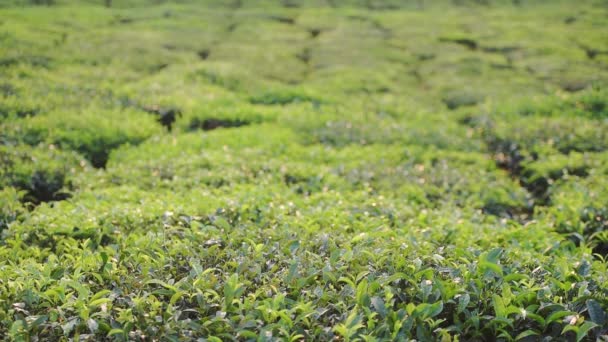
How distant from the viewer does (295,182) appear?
875 cm

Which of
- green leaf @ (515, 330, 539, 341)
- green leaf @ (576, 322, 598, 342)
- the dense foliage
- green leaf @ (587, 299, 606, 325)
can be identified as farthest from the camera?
the dense foliage

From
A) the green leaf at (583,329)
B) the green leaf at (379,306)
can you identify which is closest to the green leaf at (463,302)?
the green leaf at (379,306)

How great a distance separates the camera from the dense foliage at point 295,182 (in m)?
4.15

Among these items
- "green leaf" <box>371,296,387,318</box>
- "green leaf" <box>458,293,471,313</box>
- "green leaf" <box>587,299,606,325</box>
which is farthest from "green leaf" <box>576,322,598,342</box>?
"green leaf" <box>371,296,387,318</box>

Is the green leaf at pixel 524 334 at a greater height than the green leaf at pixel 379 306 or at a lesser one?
lesser

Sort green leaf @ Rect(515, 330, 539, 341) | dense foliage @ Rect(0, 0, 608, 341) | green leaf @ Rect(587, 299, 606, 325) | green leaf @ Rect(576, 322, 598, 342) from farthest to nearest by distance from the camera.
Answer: dense foliage @ Rect(0, 0, 608, 341) < green leaf @ Rect(587, 299, 606, 325) < green leaf @ Rect(515, 330, 539, 341) < green leaf @ Rect(576, 322, 598, 342)

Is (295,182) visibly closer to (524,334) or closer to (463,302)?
(463,302)

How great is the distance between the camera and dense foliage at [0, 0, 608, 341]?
4.15 m

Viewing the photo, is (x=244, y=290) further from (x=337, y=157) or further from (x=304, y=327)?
(x=337, y=157)

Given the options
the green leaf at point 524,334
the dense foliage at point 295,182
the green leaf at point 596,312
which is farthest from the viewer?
the dense foliage at point 295,182

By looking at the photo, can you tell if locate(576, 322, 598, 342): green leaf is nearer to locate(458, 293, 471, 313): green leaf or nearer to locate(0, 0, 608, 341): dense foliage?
locate(0, 0, 608, 341): dense foliage

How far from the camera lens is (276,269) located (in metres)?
4.74

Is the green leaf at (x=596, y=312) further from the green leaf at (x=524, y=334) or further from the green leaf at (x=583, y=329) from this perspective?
the green leaf at (x=524, y=334)

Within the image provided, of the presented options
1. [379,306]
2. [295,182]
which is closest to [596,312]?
[379,306]
